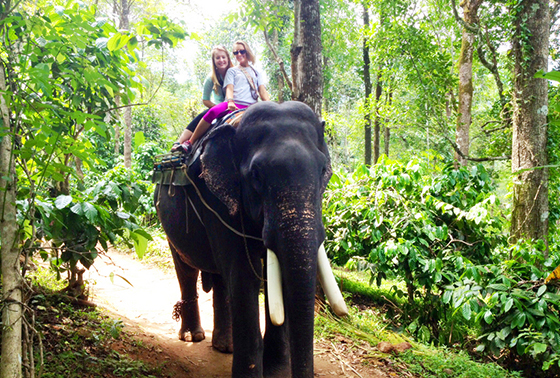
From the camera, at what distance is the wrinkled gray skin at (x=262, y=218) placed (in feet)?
9.37

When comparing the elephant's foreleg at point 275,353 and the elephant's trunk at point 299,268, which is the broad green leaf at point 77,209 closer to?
the elephant's trunk at point 299,268

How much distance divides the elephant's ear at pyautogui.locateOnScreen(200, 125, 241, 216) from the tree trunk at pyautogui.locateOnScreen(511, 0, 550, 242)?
428 cm

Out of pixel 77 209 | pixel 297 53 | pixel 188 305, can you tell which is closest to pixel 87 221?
pixel 77 209

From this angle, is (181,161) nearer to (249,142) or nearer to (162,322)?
(249,142)

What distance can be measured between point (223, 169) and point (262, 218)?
546 millimetres

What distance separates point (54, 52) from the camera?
277 cm

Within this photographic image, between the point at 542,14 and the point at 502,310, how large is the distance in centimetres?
422

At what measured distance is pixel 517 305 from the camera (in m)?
4.38

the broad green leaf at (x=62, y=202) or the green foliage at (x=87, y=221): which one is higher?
the broad green leaf at (x=62, y=202)

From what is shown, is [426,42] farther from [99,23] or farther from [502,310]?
[99,23]

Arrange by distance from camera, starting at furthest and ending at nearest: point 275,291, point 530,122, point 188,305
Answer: point 530,122 → point 188,305 → point 275,291

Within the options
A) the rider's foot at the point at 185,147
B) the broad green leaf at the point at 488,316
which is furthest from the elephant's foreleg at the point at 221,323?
the broad green leaf at the point at 488,316

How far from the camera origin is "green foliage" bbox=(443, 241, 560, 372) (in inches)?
167

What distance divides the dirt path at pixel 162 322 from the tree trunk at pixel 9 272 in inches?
21.1
